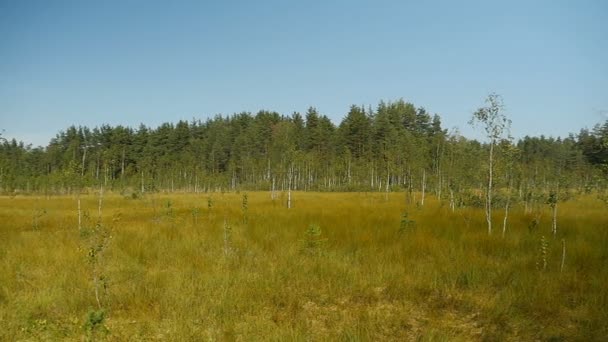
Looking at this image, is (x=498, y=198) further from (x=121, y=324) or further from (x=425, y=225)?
(x=121, y=324)

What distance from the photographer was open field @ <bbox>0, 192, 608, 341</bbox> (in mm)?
5594

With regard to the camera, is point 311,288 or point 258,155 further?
point 258,155

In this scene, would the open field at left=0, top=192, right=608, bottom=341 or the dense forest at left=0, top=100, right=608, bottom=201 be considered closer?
the open field at left=0, top=192, right=608, bottom=341

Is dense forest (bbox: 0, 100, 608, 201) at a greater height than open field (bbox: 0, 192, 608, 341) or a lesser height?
greater

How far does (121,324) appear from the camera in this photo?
231 inches

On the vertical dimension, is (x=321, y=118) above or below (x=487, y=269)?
above

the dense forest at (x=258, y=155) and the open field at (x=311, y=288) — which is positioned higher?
the dense forest at (x=258, y=155)

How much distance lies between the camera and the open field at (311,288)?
18.4ft

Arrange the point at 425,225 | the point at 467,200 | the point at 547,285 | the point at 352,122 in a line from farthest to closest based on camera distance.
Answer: the point at 352,122 < the point at 467,200 < the point at 425,225 < the point at 547,285

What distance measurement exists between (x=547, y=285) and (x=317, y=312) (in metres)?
4.61

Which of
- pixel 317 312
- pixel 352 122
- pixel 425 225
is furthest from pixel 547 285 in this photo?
pixel 352 122

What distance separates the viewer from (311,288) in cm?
747

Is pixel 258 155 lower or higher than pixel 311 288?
higher

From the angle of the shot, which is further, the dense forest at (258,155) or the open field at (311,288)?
the dense forest at (258,155)
